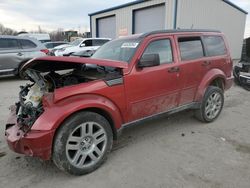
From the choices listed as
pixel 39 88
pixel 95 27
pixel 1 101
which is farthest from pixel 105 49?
pixel 95 27

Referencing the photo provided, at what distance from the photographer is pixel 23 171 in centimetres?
301

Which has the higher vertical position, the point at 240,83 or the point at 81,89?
the point at 81,89

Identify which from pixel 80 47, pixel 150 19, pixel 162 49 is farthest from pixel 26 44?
pixel 150 19

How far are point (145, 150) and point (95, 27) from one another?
61.2 feet

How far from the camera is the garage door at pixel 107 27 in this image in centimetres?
1880

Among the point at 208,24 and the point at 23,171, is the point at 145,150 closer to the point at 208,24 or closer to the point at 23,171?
the point at 23,171

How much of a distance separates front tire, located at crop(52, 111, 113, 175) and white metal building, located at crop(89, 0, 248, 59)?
39.9 feet

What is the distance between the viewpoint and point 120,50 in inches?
148

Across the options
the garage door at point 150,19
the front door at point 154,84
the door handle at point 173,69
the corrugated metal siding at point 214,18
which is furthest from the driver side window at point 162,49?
the garage door at point 150,19

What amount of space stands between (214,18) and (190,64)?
46.0 ft

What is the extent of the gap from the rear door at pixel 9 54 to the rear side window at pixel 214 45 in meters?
7.54

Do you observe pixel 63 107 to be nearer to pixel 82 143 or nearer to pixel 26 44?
pixel 82 143

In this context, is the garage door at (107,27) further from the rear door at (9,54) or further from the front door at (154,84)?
the front door at (154,84)

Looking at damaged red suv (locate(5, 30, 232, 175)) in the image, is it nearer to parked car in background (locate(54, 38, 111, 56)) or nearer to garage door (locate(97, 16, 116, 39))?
parked car in background (locate(54, 38, 111, 56))
